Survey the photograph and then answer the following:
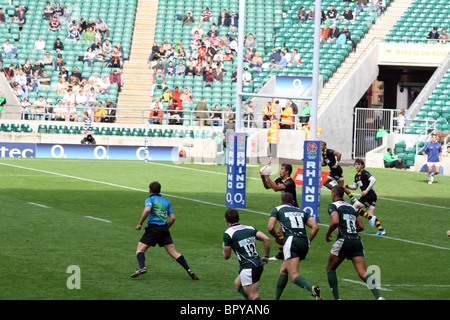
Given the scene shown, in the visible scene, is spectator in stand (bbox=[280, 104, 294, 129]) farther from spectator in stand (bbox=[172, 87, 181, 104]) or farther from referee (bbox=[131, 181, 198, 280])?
referee (bbox=[131, 181, 198, 280])

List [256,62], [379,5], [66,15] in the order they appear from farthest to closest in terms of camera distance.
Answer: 1. [66,15]
2. [379,5]
3. [256,62]

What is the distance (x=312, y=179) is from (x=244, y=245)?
10127 mm

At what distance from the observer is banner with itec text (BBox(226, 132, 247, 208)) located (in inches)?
980

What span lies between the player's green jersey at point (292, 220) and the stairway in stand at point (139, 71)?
97.1 ft

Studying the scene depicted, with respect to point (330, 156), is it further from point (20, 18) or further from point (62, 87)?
point (20, 18)

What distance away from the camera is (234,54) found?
4803 cm

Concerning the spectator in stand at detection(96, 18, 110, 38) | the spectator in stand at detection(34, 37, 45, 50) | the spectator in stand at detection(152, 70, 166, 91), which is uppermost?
the spectator in stand at detection(96, 18, 110, 38)

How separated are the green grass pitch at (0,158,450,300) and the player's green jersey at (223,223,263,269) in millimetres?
1848

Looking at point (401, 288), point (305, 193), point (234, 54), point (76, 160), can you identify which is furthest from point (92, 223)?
point (234, 54)

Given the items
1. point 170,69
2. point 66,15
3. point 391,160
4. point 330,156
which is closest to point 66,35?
point 66,15

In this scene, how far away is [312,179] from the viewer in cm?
2211

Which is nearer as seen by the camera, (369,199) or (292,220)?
(292,220)

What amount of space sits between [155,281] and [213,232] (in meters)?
6.08

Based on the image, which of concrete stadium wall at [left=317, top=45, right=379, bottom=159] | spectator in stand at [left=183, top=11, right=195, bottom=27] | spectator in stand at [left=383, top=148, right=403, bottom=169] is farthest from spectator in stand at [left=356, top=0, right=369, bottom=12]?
spectator in stand at [left=383, top=148, right=403, bottom=169]
